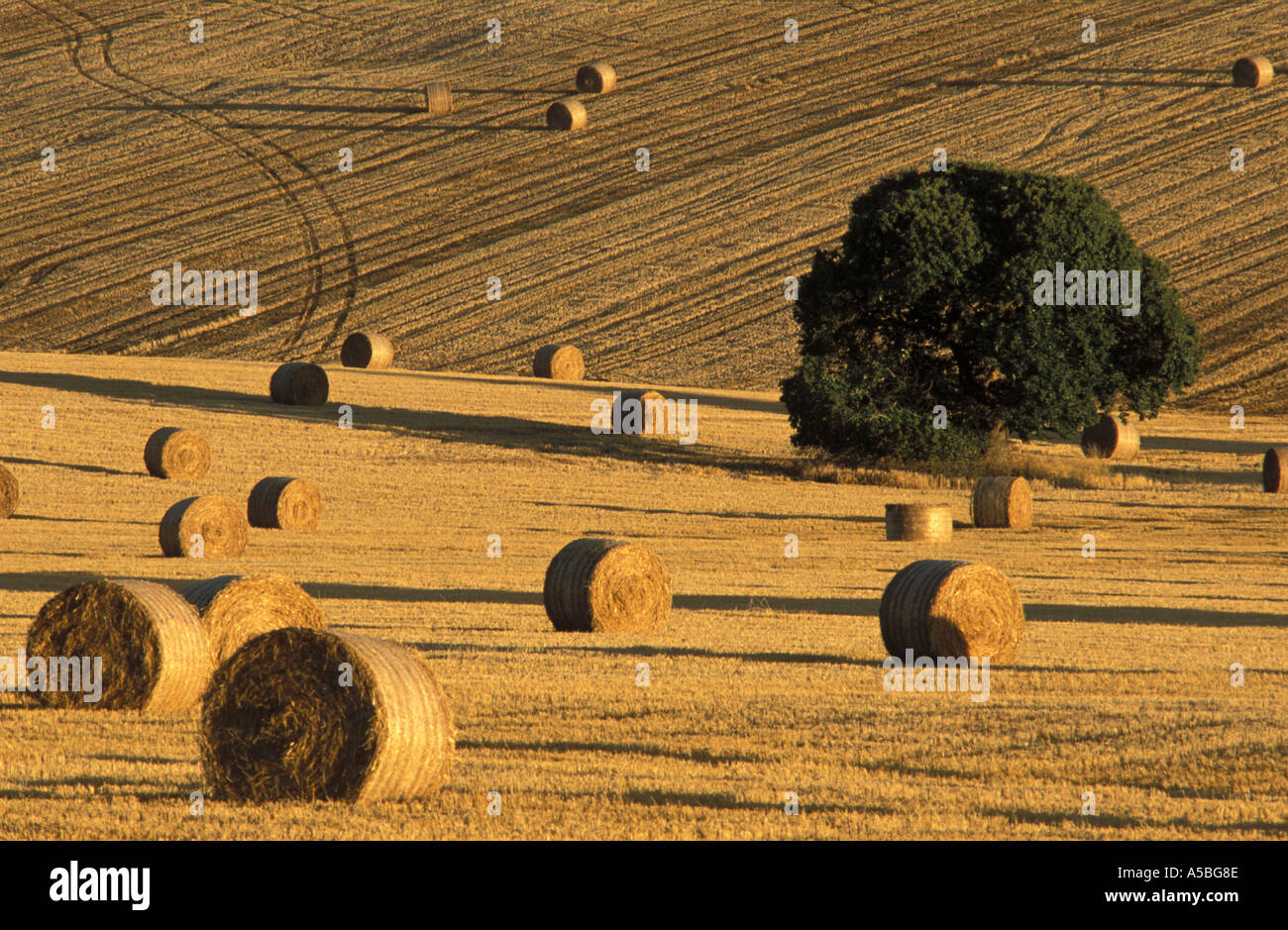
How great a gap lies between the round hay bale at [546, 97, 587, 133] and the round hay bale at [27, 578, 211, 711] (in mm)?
65828

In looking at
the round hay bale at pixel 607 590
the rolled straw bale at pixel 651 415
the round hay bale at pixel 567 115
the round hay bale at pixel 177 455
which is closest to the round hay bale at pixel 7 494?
the round hay bale at pixel 177 455

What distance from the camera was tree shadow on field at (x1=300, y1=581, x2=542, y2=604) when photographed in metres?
21.7

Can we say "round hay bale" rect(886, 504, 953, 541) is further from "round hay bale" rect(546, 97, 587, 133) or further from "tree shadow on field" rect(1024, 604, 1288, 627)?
"round hay bale" rect(546, 97, 587, 133)

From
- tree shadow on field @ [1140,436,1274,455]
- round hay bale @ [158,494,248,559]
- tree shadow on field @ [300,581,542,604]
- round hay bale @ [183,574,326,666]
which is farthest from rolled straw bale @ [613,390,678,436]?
round hay bale @ [183,574,326,666]

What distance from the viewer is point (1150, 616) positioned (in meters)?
20.8

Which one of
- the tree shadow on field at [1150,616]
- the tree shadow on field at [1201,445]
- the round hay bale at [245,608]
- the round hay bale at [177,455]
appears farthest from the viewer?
the tree shadow on field at [1201,445]

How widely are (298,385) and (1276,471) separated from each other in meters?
23.8

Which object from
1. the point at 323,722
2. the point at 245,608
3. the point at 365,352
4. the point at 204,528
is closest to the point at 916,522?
the point at 204,528

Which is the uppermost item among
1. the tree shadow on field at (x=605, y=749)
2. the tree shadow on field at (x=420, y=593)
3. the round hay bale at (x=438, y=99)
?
the round hay bale at (x=438, y=99)

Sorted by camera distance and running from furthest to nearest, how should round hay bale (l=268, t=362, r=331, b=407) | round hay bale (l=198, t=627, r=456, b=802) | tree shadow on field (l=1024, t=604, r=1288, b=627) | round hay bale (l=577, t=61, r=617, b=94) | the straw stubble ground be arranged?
round hay bale (l=577, t=61, r=617, b=94) → round hay bale (l=268, t=362, r=331, b=407) → tree shadow on field (l=1024, t=604, r=1288, b=627) → the straw stubble ground → round hay bale (l=198, t=627, r=456, b=802)

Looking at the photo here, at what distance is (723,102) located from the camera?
78.7 meters

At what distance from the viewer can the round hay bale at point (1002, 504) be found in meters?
32.1

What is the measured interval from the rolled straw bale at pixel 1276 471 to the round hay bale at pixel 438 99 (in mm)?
50978

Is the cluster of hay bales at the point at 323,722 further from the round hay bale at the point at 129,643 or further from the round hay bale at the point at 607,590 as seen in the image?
the round hay bale at the point at 607,590
